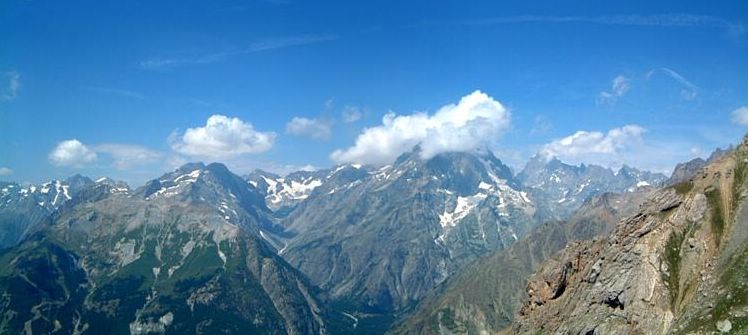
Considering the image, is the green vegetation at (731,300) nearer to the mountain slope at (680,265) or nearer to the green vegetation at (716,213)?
the mountain slope at (680,265)

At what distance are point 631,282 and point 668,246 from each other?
13803mm

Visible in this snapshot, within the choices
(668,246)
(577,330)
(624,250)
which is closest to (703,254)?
(668,246)

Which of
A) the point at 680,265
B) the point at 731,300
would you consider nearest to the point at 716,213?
the point at 680,265

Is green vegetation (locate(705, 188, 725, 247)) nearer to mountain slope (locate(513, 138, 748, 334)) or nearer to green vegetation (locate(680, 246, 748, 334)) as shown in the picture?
mountain slope (locate(513, 138, 748, 334))

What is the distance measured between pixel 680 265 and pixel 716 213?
18162 mm

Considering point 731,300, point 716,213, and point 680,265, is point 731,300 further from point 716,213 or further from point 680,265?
point 716,213

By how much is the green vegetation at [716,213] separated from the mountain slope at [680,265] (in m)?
0.24

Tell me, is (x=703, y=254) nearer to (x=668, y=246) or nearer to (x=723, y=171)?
(x=668, y=246)

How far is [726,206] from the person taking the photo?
17450 centimetres

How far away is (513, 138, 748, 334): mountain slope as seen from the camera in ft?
495

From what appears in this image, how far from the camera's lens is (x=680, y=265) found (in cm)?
17000

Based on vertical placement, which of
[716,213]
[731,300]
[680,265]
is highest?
[716,213]

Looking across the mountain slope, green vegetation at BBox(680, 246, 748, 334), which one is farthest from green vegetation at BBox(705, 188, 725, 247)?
green vegetation at BBox(680, 246, 748, 334)

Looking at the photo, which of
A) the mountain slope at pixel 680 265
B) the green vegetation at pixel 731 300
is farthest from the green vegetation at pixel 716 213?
the green vegetation at pixel 731 300
